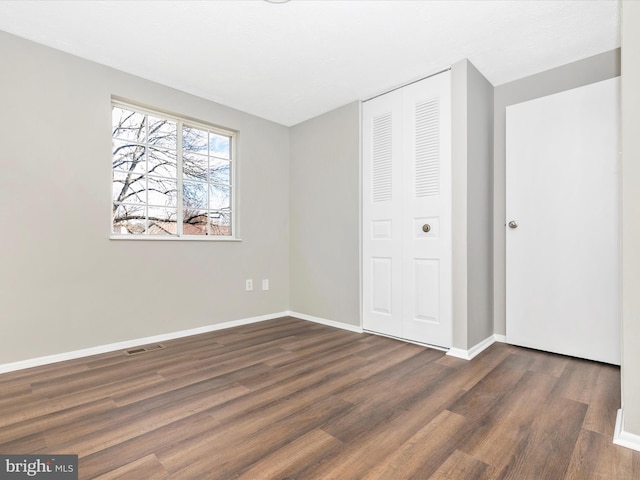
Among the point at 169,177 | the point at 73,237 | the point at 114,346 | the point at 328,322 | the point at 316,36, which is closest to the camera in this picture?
the point at 316,36

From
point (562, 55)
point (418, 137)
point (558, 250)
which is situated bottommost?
point (558, 250)

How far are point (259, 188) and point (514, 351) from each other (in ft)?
9.85

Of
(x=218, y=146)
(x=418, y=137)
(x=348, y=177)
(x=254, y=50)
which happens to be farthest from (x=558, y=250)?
(x=218, y=146)

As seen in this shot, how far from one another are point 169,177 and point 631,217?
11.0ft

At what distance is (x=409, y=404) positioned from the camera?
178 centimetres

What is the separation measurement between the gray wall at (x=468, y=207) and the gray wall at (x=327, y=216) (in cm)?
101

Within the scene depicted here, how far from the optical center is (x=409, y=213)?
2.94m

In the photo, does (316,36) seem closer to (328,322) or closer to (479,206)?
(479,206)

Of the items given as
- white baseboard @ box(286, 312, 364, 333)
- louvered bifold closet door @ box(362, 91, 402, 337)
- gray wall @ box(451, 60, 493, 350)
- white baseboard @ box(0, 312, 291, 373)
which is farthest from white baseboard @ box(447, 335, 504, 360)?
white baseboard @ box(0, 312, 291, 373)

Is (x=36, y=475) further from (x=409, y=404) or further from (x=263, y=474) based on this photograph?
(x=409, y=404)

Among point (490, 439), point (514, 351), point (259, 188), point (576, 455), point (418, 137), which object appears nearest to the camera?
point (576, 455)
